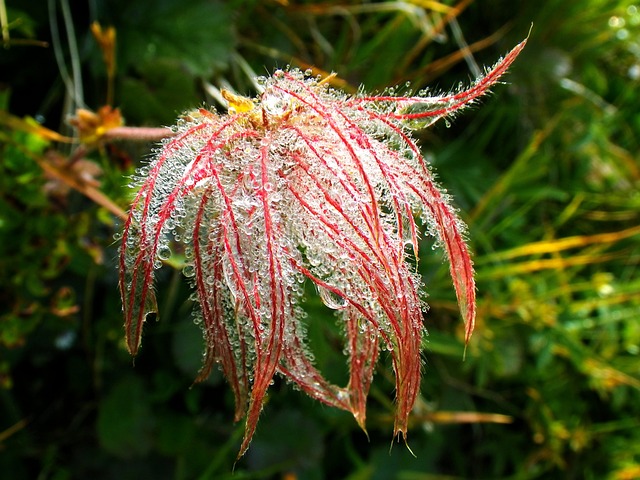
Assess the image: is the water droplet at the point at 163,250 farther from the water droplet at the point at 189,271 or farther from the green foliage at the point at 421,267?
the green foliage at the point at 421,267

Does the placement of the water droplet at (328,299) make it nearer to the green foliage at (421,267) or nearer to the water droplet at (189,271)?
the water droplet at (189,271)

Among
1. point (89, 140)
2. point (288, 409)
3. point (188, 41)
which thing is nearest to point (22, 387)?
point (288, 409)

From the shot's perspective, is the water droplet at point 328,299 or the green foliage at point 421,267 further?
the green foliage at point 421,267

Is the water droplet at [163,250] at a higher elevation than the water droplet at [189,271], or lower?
higher

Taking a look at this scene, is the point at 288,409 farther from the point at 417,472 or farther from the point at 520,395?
the point at 520,395

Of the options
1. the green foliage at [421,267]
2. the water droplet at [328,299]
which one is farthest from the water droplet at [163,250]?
the green foliage at [421,267]

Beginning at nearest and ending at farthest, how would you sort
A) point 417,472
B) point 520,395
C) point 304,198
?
point 304,198 → point 417,472 → point 520,395

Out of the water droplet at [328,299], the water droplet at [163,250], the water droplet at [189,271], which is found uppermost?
the water droplet at [163,250]

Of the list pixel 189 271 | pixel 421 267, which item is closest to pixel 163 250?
pixel 189 271

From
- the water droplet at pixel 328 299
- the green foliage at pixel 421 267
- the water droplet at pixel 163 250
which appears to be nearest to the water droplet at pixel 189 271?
the water droplet at pixel 163 250
